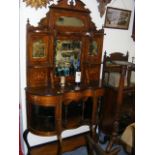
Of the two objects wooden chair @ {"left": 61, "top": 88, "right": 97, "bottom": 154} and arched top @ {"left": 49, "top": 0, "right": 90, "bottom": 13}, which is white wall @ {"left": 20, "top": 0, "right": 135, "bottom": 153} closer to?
arched top @ {"left": 49, "top": 0, "right": 90, "bottom": 13}

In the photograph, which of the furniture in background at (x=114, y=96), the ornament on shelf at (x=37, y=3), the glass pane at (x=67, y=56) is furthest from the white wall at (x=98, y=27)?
the glass pane at (x=67, y=56)

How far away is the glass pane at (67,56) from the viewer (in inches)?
102

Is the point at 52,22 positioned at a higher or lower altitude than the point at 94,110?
higher

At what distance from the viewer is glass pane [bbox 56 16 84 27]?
250 cm

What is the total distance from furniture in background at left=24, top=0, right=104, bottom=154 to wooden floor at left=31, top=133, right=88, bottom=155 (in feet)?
0.11

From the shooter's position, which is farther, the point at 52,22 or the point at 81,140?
the point at 81,140

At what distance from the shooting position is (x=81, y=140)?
3025mm

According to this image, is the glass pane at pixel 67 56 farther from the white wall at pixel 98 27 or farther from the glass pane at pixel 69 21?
the white wall at pixel 98 27
